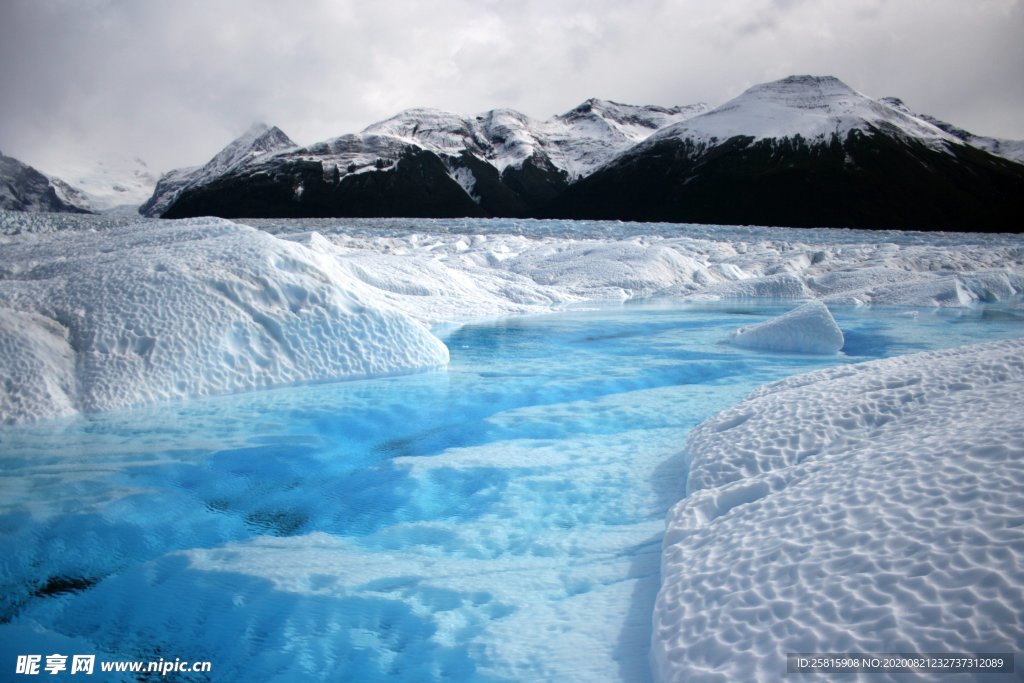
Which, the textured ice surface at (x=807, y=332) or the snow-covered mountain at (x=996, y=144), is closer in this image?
the textured ice surface at (x=807, y=332)

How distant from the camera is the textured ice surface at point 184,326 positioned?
5.29 m

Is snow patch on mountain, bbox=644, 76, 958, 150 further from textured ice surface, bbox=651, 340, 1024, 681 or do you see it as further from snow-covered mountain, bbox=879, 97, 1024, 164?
textured ice surface, bbox=651, 340, 1024, 681

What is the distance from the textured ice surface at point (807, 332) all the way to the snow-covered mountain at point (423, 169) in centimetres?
9197

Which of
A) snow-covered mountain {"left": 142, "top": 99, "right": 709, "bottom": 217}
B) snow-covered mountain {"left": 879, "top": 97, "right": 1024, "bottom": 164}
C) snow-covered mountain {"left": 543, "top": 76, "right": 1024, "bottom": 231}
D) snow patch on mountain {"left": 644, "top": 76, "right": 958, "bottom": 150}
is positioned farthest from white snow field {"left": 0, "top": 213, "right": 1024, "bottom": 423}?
snow-covered mountain {"left": 879, "top": 97, "right": 1024, "bottom": 164}

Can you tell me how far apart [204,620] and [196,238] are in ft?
22.8

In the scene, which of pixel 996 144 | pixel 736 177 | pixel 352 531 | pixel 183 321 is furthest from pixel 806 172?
pixel 352 531

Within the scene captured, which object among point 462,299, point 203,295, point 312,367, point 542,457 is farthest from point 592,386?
point 462,299

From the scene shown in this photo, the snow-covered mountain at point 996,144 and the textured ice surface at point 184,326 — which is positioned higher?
the snow-covered mountain at point 996,144

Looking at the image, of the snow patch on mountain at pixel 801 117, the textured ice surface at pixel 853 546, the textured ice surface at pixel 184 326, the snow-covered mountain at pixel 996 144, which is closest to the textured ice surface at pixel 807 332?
the textured ice surface at pixel 184 326

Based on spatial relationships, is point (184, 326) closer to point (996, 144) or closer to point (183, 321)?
point (183, 321)

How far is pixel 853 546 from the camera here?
205 centimetres

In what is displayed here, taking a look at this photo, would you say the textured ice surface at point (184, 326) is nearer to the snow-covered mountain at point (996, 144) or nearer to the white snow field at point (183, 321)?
the white snow field at point (183, 321)

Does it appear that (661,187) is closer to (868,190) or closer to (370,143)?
(868,190)

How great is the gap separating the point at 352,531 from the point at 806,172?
3694 inches
